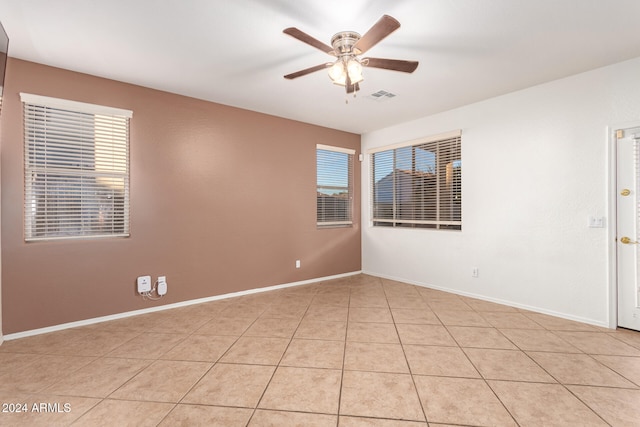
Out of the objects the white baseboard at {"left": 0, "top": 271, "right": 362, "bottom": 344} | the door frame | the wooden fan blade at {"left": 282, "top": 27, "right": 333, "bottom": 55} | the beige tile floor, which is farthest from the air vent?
the white baseboard at {"left": 0, "top": 271, "right": 362, "bottom": 344}

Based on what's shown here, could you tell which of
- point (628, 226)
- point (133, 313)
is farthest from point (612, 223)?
point (133, 313)

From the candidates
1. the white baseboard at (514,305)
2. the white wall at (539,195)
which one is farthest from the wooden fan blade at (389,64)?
the white baseboard at (514,305)

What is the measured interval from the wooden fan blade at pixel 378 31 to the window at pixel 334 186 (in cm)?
297

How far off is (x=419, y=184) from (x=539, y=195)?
1681 mm

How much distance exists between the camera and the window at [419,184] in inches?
171

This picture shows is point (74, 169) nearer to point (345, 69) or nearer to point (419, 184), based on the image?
point (345, 69)

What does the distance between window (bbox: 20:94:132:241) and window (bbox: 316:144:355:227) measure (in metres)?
2.86

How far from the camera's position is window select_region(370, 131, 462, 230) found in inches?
171

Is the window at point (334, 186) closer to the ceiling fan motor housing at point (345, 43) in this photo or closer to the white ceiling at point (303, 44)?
the white ceiling at point (303, 44)

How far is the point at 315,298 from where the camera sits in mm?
4102

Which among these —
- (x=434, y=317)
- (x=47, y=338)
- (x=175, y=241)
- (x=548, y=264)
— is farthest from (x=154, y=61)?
(x=548, y=264)

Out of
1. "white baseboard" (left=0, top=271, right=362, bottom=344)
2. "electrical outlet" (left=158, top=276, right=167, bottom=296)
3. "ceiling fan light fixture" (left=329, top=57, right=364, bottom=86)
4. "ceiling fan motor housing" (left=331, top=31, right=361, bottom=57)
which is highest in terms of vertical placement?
"ceiling fan motor housing" (left=331, top=31, right=361, bottom=57)

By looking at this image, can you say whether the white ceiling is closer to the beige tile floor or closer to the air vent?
the air vent

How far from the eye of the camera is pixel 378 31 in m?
1.90
